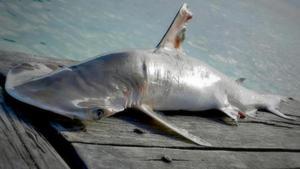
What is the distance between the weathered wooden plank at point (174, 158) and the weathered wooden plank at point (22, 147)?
0.47 ft

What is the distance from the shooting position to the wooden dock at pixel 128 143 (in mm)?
1647

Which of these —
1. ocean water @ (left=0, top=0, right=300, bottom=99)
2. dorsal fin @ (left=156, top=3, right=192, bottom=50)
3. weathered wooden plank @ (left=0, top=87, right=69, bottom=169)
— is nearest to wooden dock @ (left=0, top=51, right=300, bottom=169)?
weathered wooden plank @ (left=0, top=87, right=69, bottom=169)

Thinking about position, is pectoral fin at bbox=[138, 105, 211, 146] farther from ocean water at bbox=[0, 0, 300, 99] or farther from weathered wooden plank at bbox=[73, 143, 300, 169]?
ocean water at bbox=[0, 0, 300, 99]

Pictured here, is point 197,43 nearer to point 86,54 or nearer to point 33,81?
point 86,54

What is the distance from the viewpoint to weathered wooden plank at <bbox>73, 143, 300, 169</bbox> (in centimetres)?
174

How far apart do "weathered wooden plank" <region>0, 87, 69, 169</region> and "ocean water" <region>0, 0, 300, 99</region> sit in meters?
7.10

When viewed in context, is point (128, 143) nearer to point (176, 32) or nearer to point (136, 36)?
point (176, 32)

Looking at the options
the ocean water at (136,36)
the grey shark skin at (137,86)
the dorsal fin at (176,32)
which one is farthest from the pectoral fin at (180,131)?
the ocean water at (136,36)

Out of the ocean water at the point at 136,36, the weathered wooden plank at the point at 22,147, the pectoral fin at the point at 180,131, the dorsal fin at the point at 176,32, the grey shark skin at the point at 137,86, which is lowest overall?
the weathered wooden plank at the point at 22,147

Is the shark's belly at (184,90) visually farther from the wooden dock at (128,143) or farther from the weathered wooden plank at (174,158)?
the weathered wooden plank at (174,158)

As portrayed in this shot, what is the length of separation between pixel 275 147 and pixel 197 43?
12886 mm

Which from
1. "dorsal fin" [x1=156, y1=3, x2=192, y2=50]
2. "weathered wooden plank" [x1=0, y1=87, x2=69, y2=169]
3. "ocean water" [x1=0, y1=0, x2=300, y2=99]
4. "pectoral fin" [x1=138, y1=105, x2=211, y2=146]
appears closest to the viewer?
"weathered wooden plank" [x1=0, y1=87, x2=69, y2=169]

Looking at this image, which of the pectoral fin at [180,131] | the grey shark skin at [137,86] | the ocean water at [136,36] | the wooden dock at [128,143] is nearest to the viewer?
the wooden dock at [128,143]

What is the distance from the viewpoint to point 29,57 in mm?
3076
